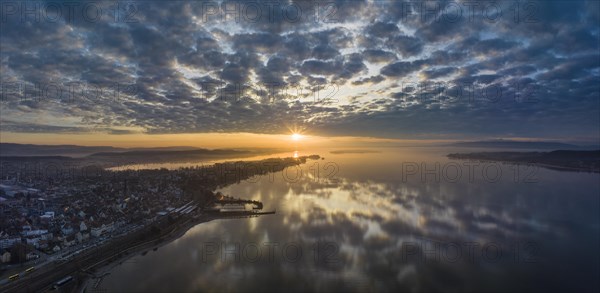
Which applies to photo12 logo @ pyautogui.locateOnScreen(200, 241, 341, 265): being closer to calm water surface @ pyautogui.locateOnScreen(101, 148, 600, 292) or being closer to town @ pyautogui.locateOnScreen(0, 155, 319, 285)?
calm water surface @ pyautogui.locateOnScreen(101, 148, 600, 292)

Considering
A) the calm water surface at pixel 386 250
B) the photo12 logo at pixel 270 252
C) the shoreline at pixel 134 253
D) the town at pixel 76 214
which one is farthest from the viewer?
the town at pixel 76 214

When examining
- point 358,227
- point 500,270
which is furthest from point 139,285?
point 500,270

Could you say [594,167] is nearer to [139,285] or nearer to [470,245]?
[470,245]

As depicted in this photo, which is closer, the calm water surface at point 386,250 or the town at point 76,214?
the calm water surface at point 386,250

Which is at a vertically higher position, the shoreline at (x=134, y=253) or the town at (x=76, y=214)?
the town at (x=76, y=214)

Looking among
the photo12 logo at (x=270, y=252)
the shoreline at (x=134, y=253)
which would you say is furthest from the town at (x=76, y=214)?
the photo12 logo at (x=270, y=252)

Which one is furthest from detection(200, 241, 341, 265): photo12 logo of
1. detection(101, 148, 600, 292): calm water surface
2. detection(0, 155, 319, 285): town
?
detection(0, 155, 319, 285): town

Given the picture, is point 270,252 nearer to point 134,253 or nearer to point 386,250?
point 386,250

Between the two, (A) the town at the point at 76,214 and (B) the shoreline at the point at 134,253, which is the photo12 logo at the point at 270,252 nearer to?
(B) the shoreline at the point at 134,253
